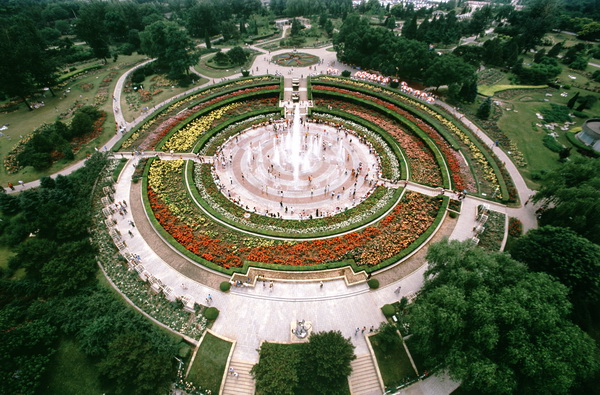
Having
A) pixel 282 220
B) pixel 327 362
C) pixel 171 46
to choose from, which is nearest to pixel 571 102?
pixel 282 220

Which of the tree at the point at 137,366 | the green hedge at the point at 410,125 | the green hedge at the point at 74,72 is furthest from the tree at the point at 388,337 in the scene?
the green hedge at the point at 74,72

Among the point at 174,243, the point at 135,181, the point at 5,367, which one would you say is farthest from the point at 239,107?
the point at 5,367

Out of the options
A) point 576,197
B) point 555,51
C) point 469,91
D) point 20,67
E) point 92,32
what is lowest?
point 576,197

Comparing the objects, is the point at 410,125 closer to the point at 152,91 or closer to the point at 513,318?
the point at 513,318

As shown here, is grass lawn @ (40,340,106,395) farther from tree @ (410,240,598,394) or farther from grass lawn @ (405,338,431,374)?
tree @ (410,240,598,394)

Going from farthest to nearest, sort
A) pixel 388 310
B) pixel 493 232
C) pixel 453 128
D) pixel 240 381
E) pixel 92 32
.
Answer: pixel 92 32
pixel 453 128
pixel 493 232
pixel 388 310
pixel 240 381

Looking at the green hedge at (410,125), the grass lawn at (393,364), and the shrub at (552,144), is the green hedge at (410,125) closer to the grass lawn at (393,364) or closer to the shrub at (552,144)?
the shrub at (552,144)
